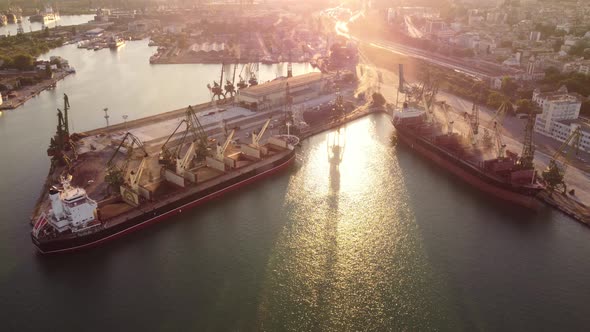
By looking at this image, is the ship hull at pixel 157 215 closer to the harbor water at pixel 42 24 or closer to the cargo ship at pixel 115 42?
the cargo ship at pixel 115 42

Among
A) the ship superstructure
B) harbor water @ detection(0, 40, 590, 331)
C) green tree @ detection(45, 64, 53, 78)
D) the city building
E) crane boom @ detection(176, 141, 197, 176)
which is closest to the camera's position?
harbor water @ detection(0, 40, 590, 331)

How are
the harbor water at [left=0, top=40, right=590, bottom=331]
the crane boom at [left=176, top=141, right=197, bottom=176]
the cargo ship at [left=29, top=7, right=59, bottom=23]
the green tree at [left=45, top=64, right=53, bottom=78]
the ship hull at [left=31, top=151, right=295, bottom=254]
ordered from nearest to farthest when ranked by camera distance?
the harbor water at [left=0, top=40, right=590, bottom=331] < the ship hull at [left=31, top=151, right=295, bottom=254] < the crane boom at [left=176, top=141, right=197, bottom=176] < the green tree at [left=45, top=64, right=53, bottom=78] < the cargo ship at [left=29, top=7, right=59, bottom=23]

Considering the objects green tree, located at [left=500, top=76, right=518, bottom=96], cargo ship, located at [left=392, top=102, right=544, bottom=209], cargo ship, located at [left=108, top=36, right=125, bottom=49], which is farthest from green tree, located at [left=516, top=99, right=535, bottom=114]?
cargo ship, located at [left=108, top=36, right=125, bottom=49]

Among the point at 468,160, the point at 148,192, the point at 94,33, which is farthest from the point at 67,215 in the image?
the point at 94,33

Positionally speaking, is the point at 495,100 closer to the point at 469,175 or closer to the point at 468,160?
the point at 468,160

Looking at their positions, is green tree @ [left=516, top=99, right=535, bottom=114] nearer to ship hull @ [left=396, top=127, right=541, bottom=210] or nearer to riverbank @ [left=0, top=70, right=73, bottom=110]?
ship hull @ [left=396, top=127, right=541, bottom=210]

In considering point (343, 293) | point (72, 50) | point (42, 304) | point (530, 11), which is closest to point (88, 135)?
point (42, 304)

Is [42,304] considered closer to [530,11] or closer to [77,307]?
[77,307]
